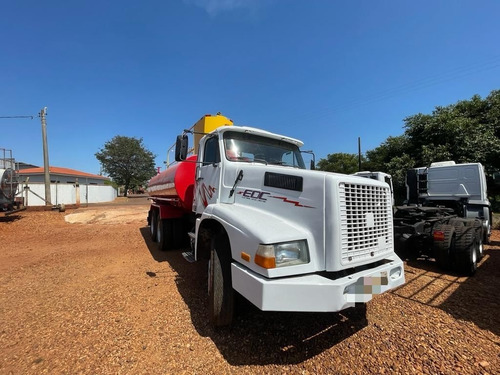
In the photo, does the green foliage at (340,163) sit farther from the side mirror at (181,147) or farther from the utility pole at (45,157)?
the side mirror at (181,147)

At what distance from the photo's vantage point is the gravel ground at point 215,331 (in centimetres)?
256

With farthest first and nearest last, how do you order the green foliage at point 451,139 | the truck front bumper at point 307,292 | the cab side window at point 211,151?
the green foliage at point 451,139, the cab side window at point 211,151, the truck front bumper at point 307,292

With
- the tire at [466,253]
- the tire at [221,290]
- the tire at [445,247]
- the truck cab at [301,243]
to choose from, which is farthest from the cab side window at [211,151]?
the tire at [466,253]

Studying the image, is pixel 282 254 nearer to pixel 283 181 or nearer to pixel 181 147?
pixel 283 181

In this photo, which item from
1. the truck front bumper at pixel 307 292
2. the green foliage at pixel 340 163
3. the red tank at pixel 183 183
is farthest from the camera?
the green foliage at pixel 340 163

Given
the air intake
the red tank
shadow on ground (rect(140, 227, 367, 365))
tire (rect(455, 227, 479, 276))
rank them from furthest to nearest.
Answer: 1. the red tank
2. tire (rect(455, 227, 479, 276))
3. the air intake
4. shadow on ground (rect(140, 227, 367, 365))

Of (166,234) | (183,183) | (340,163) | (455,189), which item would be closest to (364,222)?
(183,183)

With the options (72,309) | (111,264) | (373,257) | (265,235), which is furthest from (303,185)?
(111,264)

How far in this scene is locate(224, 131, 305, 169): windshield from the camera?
407 cm

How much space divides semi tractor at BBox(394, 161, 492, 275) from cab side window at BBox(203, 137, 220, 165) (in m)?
4.07

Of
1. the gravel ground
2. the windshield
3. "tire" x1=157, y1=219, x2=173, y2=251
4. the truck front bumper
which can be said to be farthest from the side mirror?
"tire" x1=157, y1=219, x2=173, y2=251

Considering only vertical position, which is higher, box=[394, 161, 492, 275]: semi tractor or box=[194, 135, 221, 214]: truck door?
box=[194, 135, 221, 214]: truck door

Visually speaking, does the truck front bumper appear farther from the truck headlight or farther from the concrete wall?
the concrete wall

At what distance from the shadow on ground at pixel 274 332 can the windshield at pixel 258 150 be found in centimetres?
203
